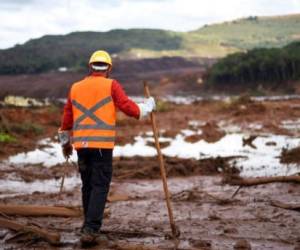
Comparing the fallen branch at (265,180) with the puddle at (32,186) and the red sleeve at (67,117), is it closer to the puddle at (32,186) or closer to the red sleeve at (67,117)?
the puddle at (32,186)

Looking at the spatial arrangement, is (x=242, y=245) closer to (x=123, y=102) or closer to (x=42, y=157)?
(x=123, y=102)

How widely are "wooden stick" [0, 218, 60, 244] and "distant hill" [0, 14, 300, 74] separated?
66.3 metres

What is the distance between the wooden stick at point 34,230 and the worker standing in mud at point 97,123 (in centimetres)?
29

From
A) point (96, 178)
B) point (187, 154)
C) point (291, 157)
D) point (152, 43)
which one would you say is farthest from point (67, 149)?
point (152, 43)

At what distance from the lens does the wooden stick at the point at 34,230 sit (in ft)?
20.1

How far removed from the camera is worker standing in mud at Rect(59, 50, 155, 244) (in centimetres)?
614

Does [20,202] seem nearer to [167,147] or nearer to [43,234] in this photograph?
[43,234]

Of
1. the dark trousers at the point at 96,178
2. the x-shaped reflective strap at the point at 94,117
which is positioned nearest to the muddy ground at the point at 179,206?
the dark trousers at the point at 96,178

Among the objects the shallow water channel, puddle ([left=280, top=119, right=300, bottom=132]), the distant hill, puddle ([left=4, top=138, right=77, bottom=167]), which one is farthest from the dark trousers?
the distant hill

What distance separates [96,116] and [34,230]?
1335 mm

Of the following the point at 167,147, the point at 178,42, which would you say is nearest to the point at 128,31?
the point at 178,42

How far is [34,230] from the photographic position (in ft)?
20.6

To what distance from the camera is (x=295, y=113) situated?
25.4 meters

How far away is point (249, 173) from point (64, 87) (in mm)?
44322
